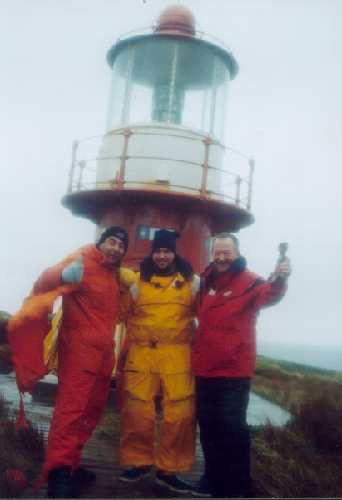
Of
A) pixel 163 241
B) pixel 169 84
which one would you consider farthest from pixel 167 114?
pixel 163 241

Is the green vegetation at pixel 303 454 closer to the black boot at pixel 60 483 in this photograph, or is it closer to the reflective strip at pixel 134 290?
the black boot at pixel 60 483

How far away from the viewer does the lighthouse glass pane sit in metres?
9.89

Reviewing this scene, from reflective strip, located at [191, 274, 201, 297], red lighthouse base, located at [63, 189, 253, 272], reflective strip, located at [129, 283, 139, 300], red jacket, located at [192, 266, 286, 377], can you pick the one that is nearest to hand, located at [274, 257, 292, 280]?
red jacket, located at [192, 266, 286, 377]

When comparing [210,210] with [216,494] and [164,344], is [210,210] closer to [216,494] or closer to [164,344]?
[164,344]

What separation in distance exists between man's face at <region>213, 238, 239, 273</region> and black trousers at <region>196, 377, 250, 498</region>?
951mm

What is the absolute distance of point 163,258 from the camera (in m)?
5.05

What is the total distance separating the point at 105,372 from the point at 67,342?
411 mm

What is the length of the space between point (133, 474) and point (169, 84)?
7.08 m

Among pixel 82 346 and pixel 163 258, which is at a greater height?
pixel 163 258

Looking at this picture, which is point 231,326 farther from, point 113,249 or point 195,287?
point 113,249

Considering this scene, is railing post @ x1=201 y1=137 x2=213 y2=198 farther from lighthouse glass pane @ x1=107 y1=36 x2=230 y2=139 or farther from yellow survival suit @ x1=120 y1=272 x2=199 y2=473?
yellow survival suit @ x1=120 y1=272 x2=199 y2=473

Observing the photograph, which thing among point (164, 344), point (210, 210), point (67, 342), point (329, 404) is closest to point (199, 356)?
point (164, 344)

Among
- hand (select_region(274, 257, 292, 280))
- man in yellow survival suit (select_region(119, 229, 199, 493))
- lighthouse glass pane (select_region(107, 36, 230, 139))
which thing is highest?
lighthouse glass pane (select_region(107, 36, 230, 139))

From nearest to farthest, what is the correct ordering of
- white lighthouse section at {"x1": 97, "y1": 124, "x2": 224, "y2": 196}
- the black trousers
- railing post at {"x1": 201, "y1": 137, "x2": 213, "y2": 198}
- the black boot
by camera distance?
1. the black boot
2. the black trousers
3. railing post at {"x1": 201, "y1": 137, "x2": 213, "y2": 198}
4. white lighthouse section at {"x1": 97, "y1": 124, "x2": 224, "y2": 196}
